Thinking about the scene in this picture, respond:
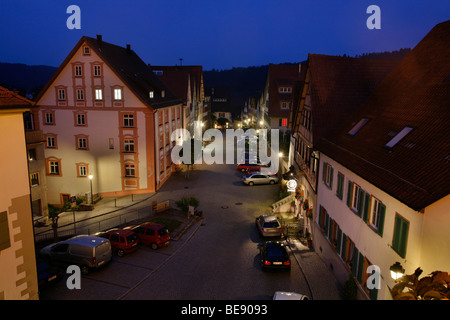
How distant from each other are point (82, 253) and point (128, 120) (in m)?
17.7

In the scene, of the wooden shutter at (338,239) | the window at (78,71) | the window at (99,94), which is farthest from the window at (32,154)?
the wooden shutter at (338,239)

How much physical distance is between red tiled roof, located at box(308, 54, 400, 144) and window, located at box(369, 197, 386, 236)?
27.7 ft

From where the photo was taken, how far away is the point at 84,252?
1845 centimetres

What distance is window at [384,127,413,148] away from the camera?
511 inches

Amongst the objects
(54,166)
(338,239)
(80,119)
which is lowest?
(338,239)

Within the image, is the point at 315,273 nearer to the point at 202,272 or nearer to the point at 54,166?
the point at 202,272

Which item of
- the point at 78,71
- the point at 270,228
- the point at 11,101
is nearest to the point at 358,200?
the point at 270,228

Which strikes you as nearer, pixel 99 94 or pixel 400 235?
pixel 400 235

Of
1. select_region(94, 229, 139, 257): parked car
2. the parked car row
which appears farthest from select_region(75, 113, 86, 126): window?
select_region(94, 229, 139, 257): parked car

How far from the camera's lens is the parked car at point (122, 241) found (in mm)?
20719

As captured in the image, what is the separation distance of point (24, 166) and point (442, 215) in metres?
13.0

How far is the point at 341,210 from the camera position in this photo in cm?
1700

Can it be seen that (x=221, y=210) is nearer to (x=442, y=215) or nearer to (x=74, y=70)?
(x=74, y=70)
